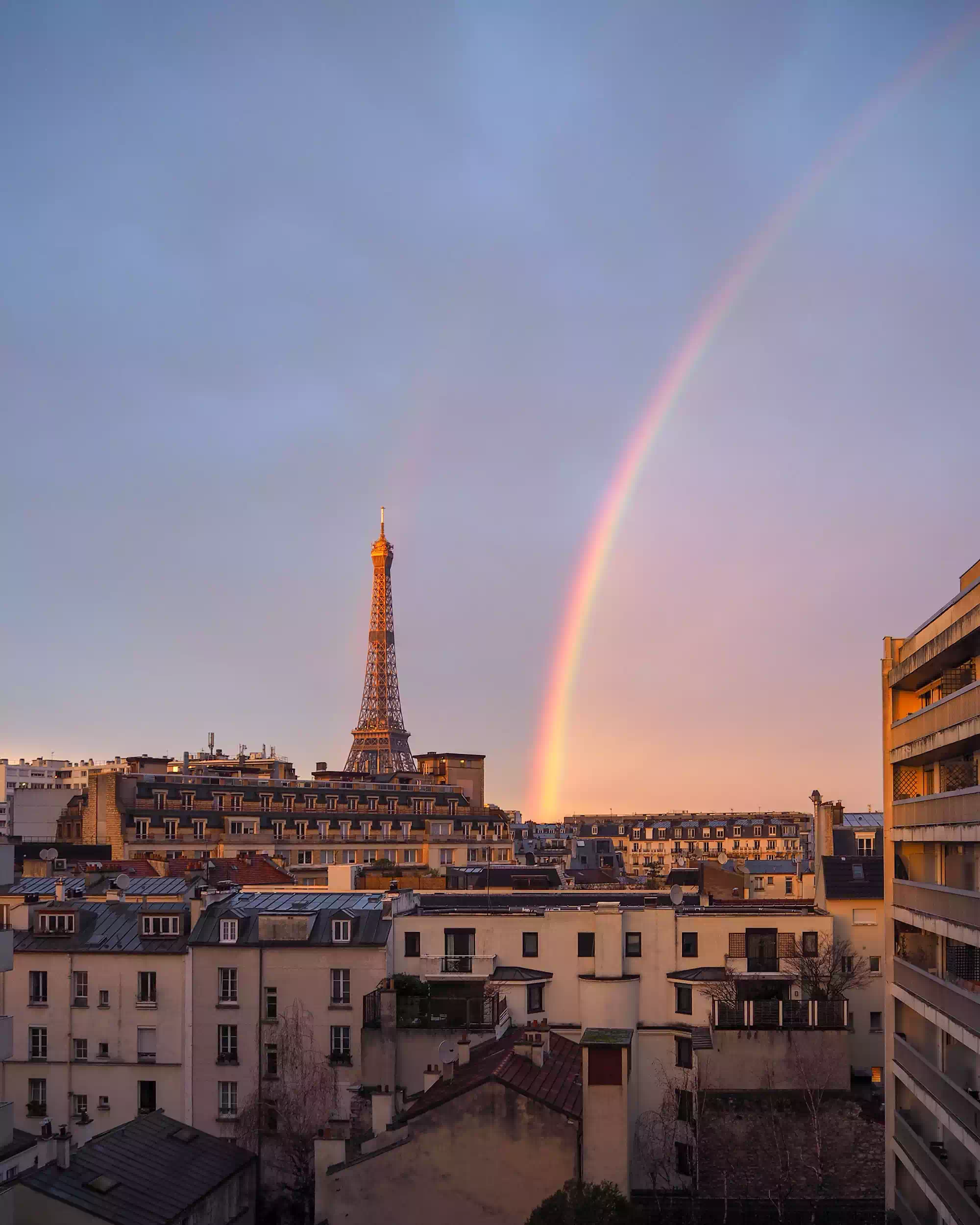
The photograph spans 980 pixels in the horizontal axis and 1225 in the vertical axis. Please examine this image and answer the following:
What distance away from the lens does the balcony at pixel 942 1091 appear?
81.8 feet

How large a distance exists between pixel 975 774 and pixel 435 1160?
14257 millimetres

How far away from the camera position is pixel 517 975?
45438 mm

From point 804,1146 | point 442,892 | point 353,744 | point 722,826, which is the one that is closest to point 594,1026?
point 804,1146

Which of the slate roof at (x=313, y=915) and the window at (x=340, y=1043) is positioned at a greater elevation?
the slate roof at (x=313, y=915)

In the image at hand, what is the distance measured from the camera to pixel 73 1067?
45.6m

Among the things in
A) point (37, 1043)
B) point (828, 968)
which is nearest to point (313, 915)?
point (37, 1043)

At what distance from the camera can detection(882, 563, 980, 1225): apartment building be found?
82.1ft

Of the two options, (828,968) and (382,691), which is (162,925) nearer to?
(828,968)

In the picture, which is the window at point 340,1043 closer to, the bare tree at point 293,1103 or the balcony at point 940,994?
the bare tree at point 293,1103

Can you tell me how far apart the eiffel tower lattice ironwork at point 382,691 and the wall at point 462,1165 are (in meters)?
144

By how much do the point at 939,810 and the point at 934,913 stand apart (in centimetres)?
231

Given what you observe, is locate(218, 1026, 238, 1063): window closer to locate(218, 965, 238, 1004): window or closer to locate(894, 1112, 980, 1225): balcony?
locate(218, 965, 238, 1004): window

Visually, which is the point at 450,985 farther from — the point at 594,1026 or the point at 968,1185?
the point at 968,1185

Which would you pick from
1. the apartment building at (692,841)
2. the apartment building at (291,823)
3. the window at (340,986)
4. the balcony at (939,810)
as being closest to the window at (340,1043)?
the window at (340,986)
